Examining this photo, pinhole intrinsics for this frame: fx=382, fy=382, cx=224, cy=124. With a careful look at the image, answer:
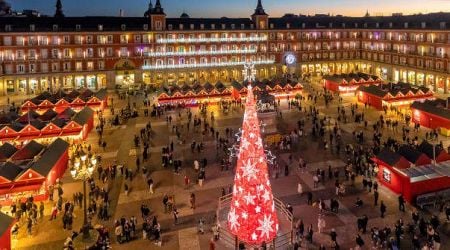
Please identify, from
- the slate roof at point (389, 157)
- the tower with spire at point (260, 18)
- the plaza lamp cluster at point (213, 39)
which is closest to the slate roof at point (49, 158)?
the slate roof at point (389, 157)

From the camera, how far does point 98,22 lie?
82.8 metres

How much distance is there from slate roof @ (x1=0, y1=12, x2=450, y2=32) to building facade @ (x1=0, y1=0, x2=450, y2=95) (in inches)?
8.5

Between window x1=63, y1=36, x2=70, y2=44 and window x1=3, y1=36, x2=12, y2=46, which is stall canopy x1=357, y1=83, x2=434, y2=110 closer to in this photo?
window x1=63, y1=36, x2=70, y2=44

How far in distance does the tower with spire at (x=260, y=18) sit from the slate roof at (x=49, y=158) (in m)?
67.4

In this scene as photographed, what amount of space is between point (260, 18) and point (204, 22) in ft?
45.6

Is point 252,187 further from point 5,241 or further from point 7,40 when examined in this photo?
point 7,40

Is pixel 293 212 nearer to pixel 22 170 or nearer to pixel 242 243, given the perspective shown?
pixel 242 243

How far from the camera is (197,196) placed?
30.1 m

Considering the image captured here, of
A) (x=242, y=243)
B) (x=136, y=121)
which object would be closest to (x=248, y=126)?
(x=242, y=243)

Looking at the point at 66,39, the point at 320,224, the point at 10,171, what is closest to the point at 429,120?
the point at 320,224

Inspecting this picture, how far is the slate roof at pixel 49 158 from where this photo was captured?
29094 mm

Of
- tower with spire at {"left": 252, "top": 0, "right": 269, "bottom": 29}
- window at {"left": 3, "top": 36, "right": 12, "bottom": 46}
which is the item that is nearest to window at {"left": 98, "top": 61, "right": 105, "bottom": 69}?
window at {"left": 3, "top": 36, "right": 12, "bottom": 46}

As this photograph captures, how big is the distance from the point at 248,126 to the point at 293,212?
9.73 metres

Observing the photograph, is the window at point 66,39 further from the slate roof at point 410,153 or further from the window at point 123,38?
the slate roof at point 410,153
